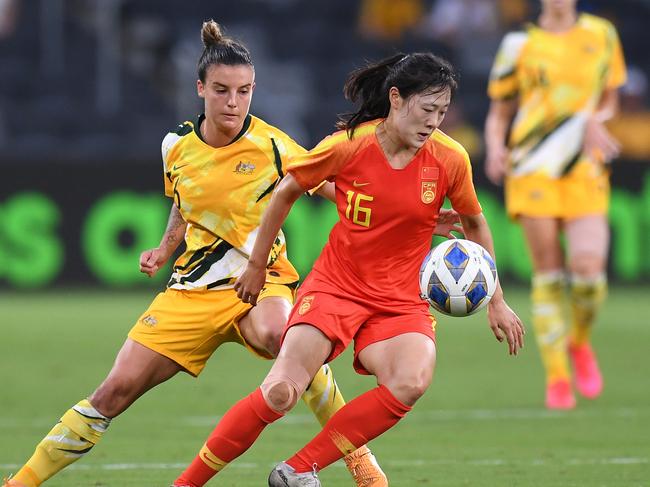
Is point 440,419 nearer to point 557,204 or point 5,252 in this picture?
point 557,204

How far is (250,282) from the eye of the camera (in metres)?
5.32

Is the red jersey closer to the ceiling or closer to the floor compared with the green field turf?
closer to the ceiling

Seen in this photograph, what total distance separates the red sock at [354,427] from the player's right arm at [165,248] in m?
1.10

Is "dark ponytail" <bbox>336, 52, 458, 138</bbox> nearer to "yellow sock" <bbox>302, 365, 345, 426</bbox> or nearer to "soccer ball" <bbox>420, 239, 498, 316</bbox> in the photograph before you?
"soccer ball" <bbox>420, 239, 498, 316</bbox>

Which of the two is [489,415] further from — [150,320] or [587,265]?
[150,320]

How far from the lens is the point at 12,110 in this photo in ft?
60.6

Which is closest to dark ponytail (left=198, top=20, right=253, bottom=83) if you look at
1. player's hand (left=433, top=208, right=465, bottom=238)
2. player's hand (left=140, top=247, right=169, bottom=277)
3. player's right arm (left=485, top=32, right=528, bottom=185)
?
player's hand (left=140, top=247, right=169, bottom=277)

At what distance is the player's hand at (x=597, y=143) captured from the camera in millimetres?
8734

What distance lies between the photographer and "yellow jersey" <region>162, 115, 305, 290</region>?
227 inches

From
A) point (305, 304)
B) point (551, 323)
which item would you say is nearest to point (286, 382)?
point (305, 304)

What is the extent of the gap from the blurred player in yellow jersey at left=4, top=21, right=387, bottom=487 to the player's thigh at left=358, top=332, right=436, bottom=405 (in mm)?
434

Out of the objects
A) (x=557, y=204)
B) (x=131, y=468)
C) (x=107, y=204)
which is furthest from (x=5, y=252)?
(x=131, y=468)

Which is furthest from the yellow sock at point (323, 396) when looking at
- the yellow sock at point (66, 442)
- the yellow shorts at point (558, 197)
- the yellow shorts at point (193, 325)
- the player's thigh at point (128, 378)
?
the yellow shorts at point (558, 197)

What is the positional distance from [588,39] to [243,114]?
3.87 m
